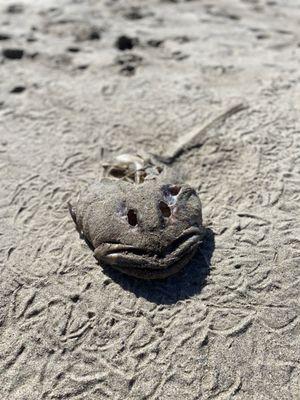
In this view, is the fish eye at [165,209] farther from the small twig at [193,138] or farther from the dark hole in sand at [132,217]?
the small twig at [193,138]

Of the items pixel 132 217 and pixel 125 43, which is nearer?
pixel 132 217

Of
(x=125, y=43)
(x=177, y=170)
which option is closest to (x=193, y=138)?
(x=177, y=170)

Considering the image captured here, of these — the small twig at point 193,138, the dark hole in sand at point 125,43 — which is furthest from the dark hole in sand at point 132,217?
the dark hole in sand at point 125,43

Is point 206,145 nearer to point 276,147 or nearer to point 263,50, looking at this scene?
point 276,147

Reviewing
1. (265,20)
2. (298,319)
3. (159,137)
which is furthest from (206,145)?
(265,20)

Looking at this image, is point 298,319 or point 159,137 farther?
point 159,137

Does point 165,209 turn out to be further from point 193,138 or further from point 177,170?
point 193,138
